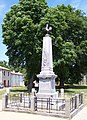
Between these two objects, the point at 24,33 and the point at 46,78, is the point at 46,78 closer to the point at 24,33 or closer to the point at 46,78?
the point at 46,78

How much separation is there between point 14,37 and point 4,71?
3833 cm

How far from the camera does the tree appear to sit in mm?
31000

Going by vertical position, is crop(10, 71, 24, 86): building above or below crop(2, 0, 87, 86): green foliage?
below

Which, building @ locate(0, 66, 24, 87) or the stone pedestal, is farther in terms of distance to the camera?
building @ locate(0, 66, 24, 87)

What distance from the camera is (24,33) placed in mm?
31078

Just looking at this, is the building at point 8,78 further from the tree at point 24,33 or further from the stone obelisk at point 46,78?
the stone obelisk at point 46,78

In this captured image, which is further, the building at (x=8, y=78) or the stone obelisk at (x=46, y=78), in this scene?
the building at (x=8, y=78)

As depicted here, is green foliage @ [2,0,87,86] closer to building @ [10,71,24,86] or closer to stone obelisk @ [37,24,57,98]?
stone obelisk @ [37,24,57,98]

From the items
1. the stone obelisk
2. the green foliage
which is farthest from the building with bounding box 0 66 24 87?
the stone obelisk

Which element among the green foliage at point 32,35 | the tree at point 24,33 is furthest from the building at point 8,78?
the green foliage at point 32,35

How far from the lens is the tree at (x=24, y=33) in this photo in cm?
3100

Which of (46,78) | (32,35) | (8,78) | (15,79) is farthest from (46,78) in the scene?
(15,79)

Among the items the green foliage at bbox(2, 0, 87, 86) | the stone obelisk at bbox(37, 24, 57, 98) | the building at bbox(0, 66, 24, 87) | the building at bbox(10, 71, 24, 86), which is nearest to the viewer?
the stone obelisk at bbox(37, 24, 57, 98)

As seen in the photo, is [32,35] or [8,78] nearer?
[32,35]
